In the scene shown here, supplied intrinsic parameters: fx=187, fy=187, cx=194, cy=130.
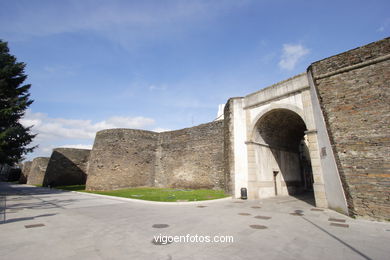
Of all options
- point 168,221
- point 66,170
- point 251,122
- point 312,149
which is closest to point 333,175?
point 312,149

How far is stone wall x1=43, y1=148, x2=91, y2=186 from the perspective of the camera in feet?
89.6

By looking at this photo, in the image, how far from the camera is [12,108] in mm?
14461

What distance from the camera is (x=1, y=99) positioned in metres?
14.8

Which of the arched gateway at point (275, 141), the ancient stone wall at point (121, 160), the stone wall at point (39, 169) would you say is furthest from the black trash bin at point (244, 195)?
the stone wall at point (39, 169)

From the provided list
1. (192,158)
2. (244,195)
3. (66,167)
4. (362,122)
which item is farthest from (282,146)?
(66,167)

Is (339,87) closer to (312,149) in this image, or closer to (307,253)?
(312,149)

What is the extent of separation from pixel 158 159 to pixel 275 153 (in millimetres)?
13653

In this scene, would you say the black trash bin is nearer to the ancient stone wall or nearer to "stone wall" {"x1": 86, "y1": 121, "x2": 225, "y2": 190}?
"stone wall" {"x1": 86, "y1": 121, "x2": 225, "y2": 190}

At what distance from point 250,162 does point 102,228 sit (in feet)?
30.5

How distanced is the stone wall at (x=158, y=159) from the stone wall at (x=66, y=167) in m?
11.1

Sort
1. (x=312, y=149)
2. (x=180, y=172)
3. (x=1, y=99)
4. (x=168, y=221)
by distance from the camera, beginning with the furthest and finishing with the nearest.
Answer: (x=180, y=172)
(x=1, y=99)
(x=312, y=149)
(x=168, y=221)

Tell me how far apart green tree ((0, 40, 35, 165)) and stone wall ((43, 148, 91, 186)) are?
12.9 metres

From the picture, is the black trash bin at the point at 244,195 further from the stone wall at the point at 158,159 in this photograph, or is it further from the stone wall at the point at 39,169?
the stone wall at the point at 39,169

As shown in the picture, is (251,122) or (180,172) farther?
(180,172)
